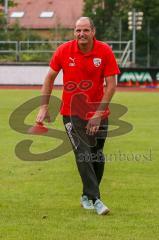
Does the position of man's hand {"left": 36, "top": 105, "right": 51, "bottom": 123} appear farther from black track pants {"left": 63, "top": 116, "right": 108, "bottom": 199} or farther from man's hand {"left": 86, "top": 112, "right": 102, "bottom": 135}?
man's hand {"left": 86, "top": 112, "right": 102, "bottom": 135}

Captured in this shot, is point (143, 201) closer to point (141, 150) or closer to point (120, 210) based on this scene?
point (120, 210)

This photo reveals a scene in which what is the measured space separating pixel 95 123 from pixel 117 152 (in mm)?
6186

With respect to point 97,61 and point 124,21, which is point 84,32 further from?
point 124,21

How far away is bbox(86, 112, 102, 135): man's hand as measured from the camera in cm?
885

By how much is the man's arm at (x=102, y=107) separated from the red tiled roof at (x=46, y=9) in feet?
258

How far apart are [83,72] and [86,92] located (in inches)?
9.4

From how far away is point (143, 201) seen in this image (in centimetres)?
970

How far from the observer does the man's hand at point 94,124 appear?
8852mm

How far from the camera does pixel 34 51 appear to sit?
5081cm

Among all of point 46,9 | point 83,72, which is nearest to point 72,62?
point 83,72

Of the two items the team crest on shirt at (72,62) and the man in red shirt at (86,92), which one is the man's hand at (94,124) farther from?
the team crest on shirt at (72,62)

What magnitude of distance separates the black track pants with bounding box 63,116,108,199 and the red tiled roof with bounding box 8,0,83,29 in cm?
7841

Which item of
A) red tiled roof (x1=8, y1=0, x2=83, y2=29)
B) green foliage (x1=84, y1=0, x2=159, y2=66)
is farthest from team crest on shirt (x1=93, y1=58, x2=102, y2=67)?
red tiled roof (x1=8, y1=0, x2=83, y2=29)

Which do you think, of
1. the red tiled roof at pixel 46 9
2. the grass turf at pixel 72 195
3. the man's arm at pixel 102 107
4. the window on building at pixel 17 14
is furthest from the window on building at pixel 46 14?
the man's arm at pixel 102 107
